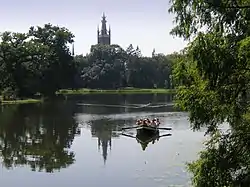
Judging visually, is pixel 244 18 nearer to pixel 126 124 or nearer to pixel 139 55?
pixel 126 124

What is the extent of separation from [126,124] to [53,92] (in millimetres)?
42592

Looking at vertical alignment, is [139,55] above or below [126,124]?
above

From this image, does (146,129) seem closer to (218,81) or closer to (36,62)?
(218,81)

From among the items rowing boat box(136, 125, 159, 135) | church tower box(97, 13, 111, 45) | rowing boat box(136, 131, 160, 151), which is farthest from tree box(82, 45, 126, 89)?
rowing boat box(136, 131, 160, 151)

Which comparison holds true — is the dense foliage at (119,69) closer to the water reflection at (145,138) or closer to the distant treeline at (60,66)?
the distant treeline at (60,66)

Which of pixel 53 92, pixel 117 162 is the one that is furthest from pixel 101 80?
pixel 117 162

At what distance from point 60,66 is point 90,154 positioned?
58.5m

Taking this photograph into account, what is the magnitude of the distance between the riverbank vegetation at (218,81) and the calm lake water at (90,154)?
10.7 m

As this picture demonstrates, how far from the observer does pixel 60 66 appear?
3312 inches

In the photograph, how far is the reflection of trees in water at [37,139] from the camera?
24.9m

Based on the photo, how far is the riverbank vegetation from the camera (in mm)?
8508

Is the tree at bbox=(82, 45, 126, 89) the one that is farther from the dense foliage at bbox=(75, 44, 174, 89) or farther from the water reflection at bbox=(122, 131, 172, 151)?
the water reflection at bbox=(122, 131, 172, 151)

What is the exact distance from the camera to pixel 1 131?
37.6 m

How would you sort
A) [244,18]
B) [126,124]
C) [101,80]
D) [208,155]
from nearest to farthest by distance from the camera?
[244,18] → [208,155] → [126,124] → [101,80]
